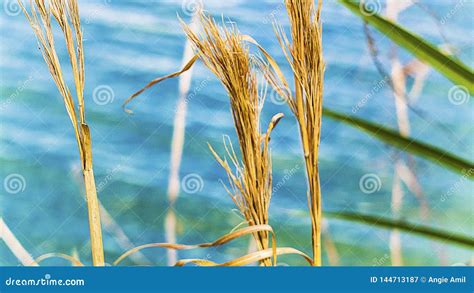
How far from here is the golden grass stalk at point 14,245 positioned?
Result: 5.47 ft

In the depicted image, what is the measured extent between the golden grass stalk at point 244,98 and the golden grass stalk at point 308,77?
0.07m

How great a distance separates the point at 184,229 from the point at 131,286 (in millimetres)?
441

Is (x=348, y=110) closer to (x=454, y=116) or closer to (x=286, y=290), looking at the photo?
(x=454, y=116)

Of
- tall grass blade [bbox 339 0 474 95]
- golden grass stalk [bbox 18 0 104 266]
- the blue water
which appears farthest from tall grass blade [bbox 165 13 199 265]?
tall grass blade [bbox 339 0 474 95]

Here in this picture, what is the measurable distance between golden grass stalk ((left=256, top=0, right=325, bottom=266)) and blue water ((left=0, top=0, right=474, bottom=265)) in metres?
0.56

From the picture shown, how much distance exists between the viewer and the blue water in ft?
5.48

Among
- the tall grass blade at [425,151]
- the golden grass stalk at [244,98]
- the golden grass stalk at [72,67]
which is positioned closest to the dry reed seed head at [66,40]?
the golden grass stalk at [72,67]

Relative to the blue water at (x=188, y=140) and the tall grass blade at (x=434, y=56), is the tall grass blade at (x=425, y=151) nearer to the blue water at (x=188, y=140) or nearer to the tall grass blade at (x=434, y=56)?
the tall grass blade at (x=434, y=56)

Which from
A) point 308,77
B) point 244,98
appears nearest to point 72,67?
point 244,98

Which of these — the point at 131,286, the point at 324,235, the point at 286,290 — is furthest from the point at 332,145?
the point at 131,286

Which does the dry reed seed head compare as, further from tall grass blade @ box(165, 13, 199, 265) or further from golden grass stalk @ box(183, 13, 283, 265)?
tall grass blade @ box(165, 13, 199, 265)

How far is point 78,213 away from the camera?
167 cm

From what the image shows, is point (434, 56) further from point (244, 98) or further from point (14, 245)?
point (14, 245)

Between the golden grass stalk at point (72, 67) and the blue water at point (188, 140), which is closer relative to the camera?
the golden grass stalk at point (72, 67)
